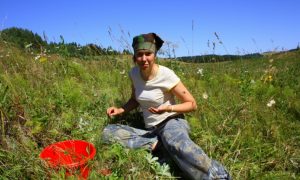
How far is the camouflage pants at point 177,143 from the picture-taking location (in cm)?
269

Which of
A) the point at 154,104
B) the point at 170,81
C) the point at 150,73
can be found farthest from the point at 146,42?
the point at 154,104

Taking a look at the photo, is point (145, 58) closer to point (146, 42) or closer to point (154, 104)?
point (146, 42)

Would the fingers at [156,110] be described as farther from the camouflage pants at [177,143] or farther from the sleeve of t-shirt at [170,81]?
the sleeve of t-shirt at [170,81]

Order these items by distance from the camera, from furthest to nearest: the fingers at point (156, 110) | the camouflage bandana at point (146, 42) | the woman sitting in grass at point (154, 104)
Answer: the camouflage bandana at point (146, 42)
the woman sitting in grass at point (154, 104)
the fingers at point (156, 110)

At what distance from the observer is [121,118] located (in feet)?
12.9

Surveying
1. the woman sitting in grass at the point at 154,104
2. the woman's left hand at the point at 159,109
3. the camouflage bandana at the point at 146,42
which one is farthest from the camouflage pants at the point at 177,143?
the camouflage bandana at the point at 146,42

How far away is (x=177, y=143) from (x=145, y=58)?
3.11 feet

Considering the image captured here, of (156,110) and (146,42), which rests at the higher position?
(146,42)

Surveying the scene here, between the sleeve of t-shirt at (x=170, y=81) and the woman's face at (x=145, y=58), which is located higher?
the woman's face at (x=145, y=58)

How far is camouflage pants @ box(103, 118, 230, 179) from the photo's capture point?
8.81ft

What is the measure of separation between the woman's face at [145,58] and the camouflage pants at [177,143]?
0.63 m

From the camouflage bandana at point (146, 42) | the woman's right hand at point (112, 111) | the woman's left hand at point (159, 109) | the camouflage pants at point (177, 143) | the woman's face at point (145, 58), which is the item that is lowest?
the camouflage pants at point (177, 143)

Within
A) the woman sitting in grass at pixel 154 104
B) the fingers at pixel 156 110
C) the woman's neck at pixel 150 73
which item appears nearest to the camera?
the fingers at pixel 156 110

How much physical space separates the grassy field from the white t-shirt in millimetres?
409
